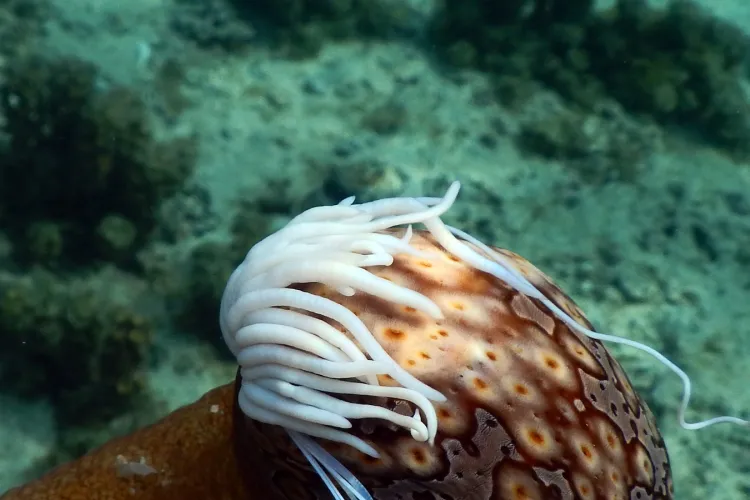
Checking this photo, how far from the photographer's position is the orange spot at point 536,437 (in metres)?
1.67

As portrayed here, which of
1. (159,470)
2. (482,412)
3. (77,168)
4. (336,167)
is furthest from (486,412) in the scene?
(77,168)

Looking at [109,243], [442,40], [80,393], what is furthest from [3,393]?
[442,40]

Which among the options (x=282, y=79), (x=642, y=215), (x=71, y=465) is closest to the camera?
(x=71, y=465)

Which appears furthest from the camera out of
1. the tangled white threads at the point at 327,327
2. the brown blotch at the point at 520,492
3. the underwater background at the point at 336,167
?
the underwater background at the point at 336,167

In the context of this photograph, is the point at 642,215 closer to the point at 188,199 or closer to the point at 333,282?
the point at 188,199

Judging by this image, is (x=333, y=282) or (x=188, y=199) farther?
(x=188, y=199)

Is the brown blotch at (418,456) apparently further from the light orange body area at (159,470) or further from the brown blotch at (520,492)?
the light orange body area at (159,470)

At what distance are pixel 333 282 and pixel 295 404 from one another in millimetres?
323

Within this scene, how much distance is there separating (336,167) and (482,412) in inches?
143

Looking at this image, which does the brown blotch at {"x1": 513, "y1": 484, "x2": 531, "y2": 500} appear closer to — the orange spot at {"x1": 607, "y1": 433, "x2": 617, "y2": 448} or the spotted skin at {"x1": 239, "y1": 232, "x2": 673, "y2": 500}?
the spotted skin at {"x1": 239, "y1": 232, "x2": 673, "y2": 500}

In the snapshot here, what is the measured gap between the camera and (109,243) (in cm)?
415

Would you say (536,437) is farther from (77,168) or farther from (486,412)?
(77,168)

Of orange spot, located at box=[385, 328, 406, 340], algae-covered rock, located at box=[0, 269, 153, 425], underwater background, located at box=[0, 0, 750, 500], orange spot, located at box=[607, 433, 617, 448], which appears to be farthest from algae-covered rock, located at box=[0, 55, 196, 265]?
orange spot, located at box=[607, 433, 617, 448]

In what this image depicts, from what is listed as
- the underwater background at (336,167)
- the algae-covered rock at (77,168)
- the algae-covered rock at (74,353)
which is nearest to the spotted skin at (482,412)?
the algae-covered rock at (74,353)
